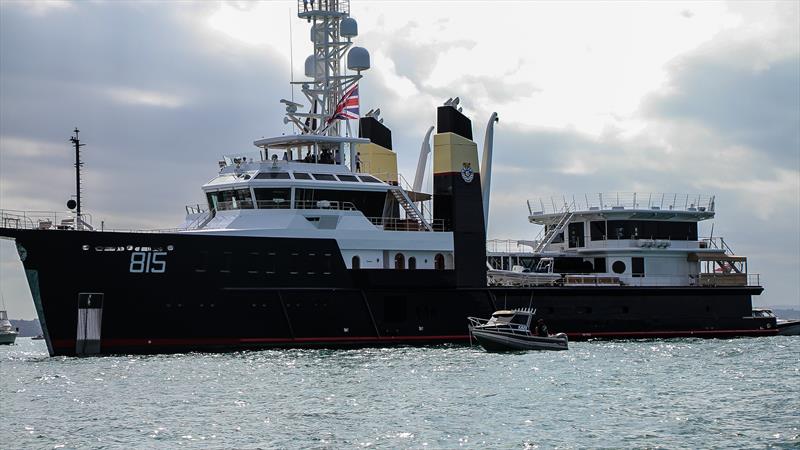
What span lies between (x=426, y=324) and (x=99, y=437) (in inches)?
911

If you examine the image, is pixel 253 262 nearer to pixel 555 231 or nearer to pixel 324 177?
pixel 324 177

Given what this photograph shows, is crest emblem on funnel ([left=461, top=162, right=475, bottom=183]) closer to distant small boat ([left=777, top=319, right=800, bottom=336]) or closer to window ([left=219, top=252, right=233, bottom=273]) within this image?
window ([left=219, top=252, right=233, bottom=273])

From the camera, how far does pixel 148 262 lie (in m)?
41.2

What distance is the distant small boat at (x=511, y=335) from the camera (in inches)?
1757

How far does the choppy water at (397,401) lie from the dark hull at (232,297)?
1365 millimetres

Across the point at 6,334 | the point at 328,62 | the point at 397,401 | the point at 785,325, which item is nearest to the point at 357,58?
the point at 328,62

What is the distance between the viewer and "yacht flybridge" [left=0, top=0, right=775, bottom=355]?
A: 40.9m

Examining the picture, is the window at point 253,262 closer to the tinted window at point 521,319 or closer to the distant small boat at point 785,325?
the tinted window at point 521,319

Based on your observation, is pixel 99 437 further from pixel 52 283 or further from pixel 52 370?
pixel 52 283

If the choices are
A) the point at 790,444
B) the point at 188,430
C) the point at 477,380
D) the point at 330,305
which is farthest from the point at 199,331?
the point at 790,444

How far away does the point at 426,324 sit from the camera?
154ft

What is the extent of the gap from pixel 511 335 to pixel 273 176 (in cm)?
1108

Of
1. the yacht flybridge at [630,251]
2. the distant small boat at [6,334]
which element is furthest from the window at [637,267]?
the distant small boat at [6,334]

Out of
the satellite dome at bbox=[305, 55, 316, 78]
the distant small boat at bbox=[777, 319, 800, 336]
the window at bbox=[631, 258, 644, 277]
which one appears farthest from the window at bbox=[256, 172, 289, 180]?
the distant small boat at bbox=[777, 319, 800, 336]
